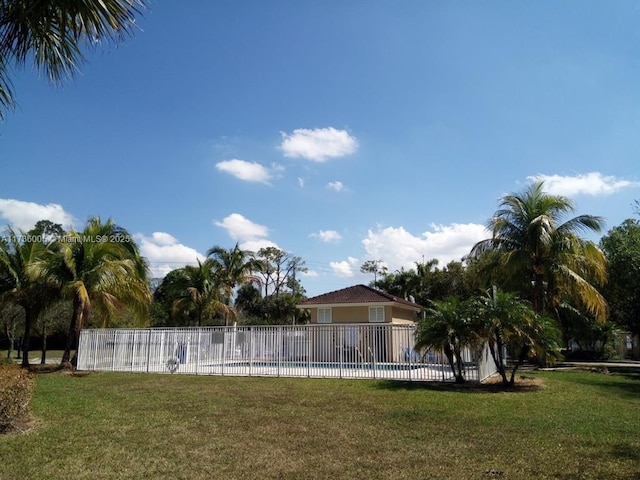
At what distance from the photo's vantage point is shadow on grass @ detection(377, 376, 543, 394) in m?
12.9

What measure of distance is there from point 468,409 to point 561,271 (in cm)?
1418

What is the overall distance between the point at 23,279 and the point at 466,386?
17987 millimetres

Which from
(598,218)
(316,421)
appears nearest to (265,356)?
(316,421)

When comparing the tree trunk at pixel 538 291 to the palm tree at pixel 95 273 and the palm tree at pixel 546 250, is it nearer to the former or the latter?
the palm tree at pixel 546 250

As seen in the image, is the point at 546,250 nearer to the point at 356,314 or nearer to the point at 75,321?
the point at 356,314

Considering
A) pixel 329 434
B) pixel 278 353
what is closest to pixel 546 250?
pixel 278 353

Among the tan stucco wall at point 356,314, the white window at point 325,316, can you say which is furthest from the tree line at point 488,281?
the white window at point 325,316

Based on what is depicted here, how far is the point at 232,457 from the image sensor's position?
6559 millimetres

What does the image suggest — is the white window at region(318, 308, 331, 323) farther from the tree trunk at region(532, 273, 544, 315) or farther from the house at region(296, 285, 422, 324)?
the tree trunk at region(532, 273, 544, 315)

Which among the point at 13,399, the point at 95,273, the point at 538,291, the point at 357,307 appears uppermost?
the point at 95,273

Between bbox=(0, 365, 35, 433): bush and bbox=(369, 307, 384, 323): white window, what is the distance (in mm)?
19666

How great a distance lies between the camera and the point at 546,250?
21.8 m

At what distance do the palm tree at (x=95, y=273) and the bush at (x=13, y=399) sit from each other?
10875 mm

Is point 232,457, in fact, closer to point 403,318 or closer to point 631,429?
point 631,429
